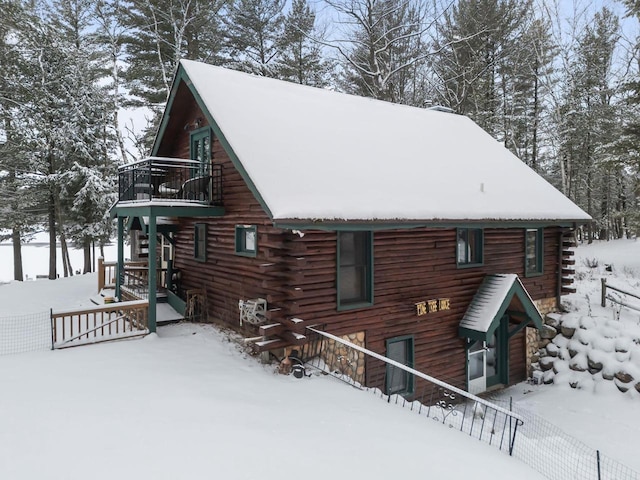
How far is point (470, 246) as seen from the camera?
500 inches

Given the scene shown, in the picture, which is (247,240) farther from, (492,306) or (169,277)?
(492,306)

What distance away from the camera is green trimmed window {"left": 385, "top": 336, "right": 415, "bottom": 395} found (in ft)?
36.0

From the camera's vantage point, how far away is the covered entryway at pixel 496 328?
1177 cm

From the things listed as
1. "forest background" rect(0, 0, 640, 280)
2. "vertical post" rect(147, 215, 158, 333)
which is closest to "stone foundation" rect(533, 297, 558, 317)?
"forest background" rect(0, 0, 640, 280)

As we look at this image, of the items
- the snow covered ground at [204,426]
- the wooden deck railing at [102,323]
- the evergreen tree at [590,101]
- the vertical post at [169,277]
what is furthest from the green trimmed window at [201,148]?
the evergreen tree at [590,101]

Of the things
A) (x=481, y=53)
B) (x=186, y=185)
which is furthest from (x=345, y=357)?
(x=481, y=53)

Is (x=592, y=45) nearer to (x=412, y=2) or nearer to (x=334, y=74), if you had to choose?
(x=412, y=2)

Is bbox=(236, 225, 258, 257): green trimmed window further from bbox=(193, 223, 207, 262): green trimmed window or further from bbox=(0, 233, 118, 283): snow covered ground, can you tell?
bbox=(0, 233, 118, 283): snow covered ground

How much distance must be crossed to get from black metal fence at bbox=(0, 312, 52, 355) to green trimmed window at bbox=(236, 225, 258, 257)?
487 centimetres

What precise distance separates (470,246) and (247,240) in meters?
6.45

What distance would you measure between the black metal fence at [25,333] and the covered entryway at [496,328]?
34.9ft

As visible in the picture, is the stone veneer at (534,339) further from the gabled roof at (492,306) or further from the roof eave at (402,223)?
the roof eave at (402,223)

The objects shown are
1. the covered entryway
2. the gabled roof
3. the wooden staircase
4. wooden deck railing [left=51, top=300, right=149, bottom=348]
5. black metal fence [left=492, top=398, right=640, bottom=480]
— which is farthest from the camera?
the wooden staircase

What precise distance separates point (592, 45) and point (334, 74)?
16.3m
